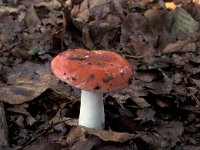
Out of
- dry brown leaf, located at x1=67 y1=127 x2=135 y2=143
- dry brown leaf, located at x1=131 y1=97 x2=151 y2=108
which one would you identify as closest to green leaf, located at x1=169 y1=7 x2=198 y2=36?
dry brown leaf, located at x1=131 y1=97 x2=151 y2=108

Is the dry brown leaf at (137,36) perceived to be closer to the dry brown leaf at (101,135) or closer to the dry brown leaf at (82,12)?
the dry brown leaf at (82,12)

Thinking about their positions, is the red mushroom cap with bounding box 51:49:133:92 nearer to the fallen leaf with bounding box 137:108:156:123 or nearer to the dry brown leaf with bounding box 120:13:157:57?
the fallen leaf with bounding box 137:108:156:123

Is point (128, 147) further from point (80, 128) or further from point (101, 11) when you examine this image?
point (101, 11)

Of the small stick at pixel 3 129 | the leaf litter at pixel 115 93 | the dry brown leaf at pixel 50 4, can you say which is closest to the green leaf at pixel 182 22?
the leaf litter at pixel 115 93

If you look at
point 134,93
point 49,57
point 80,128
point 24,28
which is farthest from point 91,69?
point 24,28

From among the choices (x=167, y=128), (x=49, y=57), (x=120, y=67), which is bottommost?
(x=167, y=128)

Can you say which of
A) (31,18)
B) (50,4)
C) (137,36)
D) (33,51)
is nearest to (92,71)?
(33,51)

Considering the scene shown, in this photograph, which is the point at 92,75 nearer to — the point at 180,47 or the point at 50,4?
the point at 180,47
